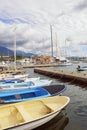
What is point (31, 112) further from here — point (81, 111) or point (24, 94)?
point (81, 111)

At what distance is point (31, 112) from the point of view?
1379 centimetres

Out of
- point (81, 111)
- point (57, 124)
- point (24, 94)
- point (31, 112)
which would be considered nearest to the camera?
point (31, 112)

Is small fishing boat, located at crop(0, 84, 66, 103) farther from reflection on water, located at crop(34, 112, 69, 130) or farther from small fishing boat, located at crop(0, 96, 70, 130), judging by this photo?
reflection on water, located at crop(34, 112, 69, 130)

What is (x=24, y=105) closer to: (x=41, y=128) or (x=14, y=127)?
(x=41, y=128)

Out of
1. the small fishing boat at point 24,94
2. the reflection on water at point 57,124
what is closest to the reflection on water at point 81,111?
the reflection on water at point 57,124

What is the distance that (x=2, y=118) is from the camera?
1278cm

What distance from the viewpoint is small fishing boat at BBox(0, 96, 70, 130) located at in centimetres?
1164

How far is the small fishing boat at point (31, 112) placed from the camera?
11641mm

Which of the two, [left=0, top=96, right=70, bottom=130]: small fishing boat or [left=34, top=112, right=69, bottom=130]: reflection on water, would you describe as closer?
[left=0, top=96, right=70, bottom=130]: small fishing boat

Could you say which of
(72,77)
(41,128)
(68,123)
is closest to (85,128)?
(68,123)

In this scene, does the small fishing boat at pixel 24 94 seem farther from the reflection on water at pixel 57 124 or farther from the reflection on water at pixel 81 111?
the reflection on water at pixel 57 124

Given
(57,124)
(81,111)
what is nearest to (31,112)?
(57,124)

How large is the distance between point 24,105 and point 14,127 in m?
3.63

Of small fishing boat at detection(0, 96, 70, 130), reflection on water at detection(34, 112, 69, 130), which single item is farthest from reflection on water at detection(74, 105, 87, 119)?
small fishing boat at detection(0, 96, 70, 130)
